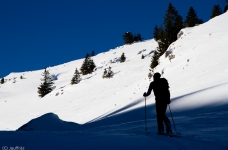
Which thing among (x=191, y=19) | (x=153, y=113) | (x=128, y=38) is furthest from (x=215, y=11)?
(x=153, y=113)

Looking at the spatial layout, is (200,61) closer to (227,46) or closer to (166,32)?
(227,46)

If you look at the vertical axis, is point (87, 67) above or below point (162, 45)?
above

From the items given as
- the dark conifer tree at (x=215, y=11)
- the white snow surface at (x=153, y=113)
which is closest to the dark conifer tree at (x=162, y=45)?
the white snow surface at (x=153, y=113)

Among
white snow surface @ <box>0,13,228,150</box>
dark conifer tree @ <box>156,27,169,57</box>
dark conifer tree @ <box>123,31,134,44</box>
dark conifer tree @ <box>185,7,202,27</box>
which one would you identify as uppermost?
dark conifer tree @ <box>123,31,134,44</box>

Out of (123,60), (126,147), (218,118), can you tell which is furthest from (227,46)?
(123,60)

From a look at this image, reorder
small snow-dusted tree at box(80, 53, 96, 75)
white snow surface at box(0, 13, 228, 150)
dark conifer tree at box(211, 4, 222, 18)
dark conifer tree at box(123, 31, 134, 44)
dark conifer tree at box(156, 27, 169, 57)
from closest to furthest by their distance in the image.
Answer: white snow surface at box(0, 13, 228, 150)
dark conifer tree at box(156, 27, 169, 57)
small snow-dusted tree at box(80, 53, 96, 75)
dark conifer tree at box(211, 4, 222, 18)
dark conifer tree at box(123, 31, 134, 44)

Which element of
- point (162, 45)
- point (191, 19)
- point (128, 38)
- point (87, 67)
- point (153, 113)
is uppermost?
point (128, 38)

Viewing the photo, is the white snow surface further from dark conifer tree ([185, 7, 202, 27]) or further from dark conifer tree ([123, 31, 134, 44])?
dark conifer tree ([123, 31, 134, 44])

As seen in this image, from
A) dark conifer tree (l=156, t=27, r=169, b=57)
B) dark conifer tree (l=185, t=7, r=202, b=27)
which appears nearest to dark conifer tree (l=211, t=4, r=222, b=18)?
dark conifer tree (l=185, t=7, r=202, b=27)

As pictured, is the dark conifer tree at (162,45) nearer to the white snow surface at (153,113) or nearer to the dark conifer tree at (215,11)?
the white snow surface at (153,113)

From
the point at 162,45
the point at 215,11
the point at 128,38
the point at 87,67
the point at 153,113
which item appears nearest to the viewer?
the point at 153,113

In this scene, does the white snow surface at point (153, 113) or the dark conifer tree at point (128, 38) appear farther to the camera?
the dark conifer tree at point (128, 38)

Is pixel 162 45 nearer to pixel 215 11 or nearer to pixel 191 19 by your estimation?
pixel 191 19

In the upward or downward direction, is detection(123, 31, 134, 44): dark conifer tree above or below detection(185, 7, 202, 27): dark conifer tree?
above
